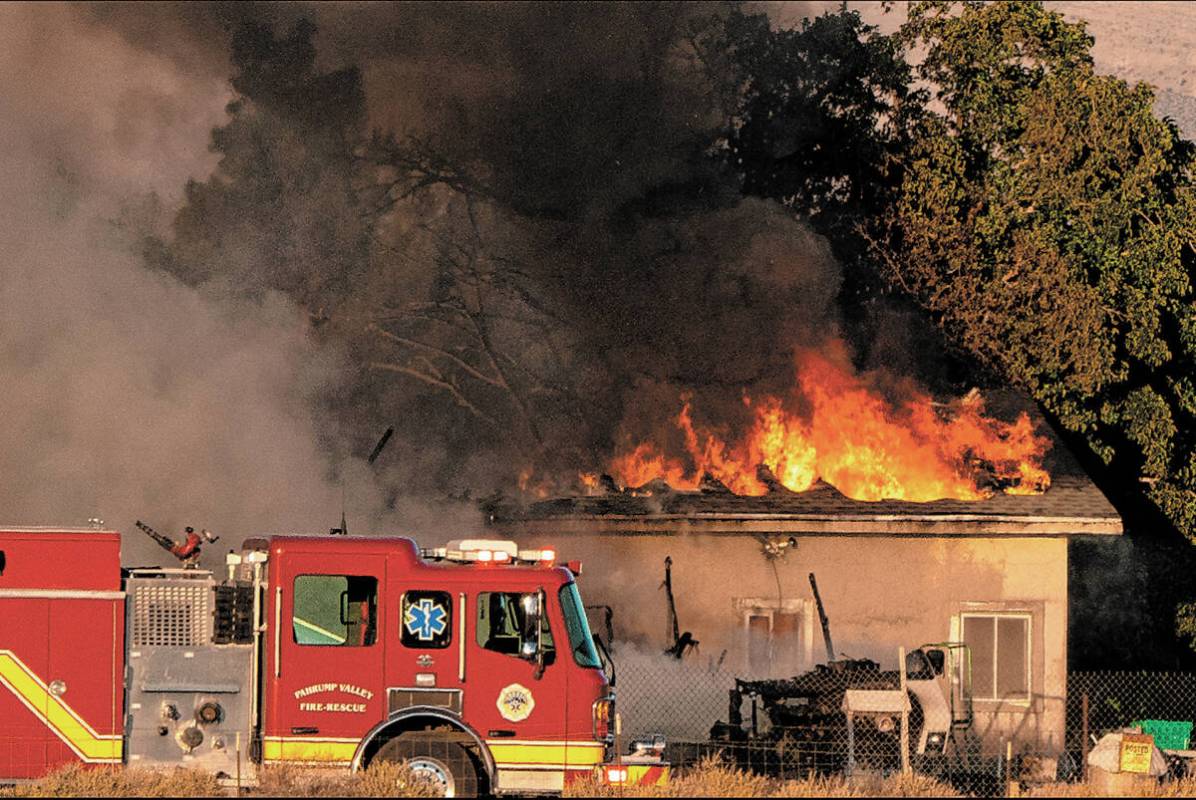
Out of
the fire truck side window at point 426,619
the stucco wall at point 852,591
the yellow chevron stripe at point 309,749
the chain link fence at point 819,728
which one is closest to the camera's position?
the yellow chevron stripe at point 309,749

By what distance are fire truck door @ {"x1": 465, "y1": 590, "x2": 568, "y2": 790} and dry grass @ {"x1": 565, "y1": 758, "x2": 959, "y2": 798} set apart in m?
0.34

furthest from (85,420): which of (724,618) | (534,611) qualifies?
(534,611)

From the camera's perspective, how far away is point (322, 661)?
52.6 feet

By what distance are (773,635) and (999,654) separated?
2555mm

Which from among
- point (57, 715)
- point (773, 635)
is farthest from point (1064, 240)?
point (57, 715)

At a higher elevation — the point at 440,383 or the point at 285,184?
the point at 285,184

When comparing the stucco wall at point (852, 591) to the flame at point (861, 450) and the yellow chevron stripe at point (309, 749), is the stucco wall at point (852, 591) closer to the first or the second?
the flame at point (861, 450)

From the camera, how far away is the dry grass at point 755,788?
620 inches

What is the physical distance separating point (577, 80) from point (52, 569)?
19.8m

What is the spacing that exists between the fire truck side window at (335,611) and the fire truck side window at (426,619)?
0.84 ft

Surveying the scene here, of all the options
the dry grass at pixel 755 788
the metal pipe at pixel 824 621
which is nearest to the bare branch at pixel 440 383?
the metal pipe at pixel 824 621

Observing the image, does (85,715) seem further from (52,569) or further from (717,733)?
(717,733)

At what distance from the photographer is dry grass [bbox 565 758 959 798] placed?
51.7 ft

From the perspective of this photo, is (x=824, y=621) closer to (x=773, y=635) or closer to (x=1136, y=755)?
(x=773, y=635)
